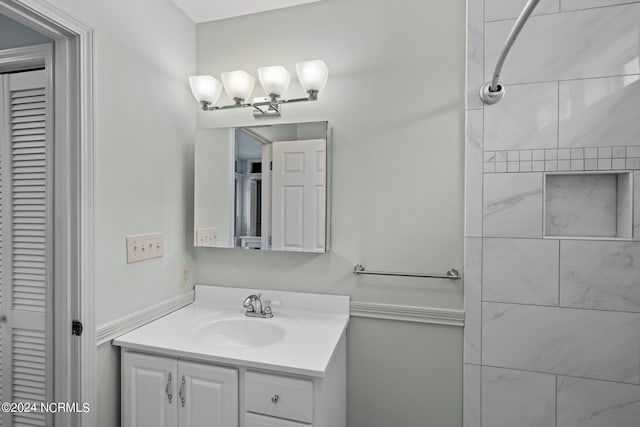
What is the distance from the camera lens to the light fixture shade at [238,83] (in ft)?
5.30

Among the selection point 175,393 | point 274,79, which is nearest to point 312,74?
point 274,79

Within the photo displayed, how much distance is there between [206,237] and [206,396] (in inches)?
30.3

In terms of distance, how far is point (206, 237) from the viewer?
173cm

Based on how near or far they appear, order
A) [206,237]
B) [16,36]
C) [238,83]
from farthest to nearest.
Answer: [206,237]
[238,83]
[16,36]

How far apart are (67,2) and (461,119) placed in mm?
1581

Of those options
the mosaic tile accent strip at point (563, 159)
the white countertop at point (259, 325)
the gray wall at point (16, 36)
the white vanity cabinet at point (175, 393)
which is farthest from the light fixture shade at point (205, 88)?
the mosaic tile accent strip at point (563, 159)

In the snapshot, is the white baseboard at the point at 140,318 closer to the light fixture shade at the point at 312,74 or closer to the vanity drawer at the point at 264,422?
the vanity drawer at the point at 264,422

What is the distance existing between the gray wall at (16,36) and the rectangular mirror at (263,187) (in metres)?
0.73

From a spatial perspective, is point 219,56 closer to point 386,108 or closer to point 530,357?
point 386,108

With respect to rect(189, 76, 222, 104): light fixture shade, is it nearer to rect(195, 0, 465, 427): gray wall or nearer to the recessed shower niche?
Result: rect(195, 0, 465, 427): gray wall

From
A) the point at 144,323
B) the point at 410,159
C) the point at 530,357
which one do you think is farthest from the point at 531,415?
the point at 144,323

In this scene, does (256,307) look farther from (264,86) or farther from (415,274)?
(264,86)

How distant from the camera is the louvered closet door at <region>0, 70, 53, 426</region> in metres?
1.40

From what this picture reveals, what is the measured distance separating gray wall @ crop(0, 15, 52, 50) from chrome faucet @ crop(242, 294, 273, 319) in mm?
1421
